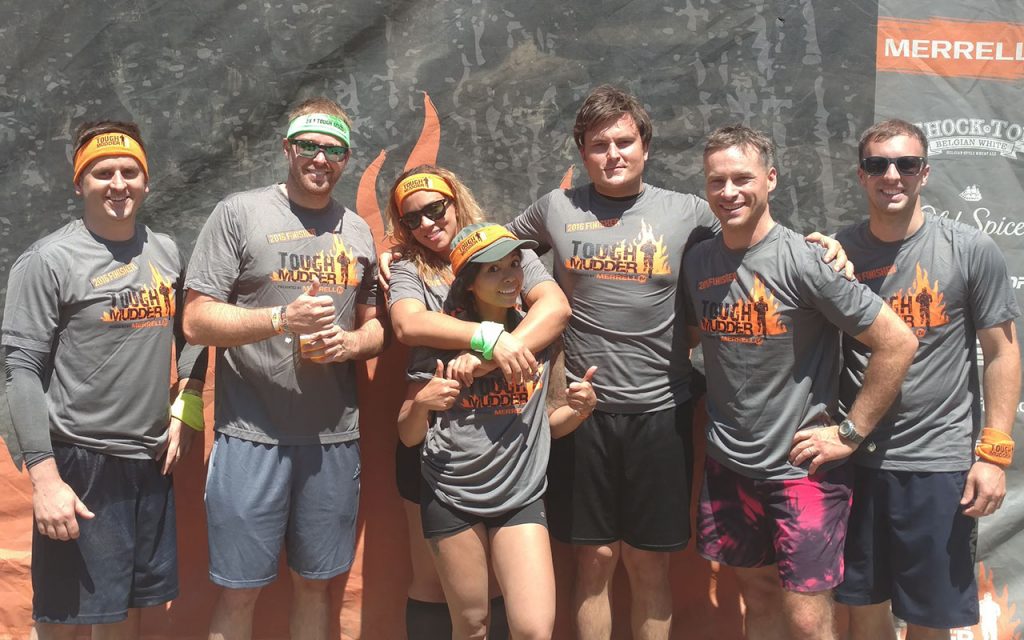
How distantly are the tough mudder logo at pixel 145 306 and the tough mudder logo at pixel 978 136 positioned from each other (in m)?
3.17

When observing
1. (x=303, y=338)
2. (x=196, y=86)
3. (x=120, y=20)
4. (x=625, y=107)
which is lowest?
(x=303, y=338)

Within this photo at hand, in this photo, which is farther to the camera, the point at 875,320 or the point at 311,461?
the point at 311,461

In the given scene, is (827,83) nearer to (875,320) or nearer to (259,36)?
(875,320)

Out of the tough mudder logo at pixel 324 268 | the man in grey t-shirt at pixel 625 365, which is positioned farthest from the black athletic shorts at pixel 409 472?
the tough mudder logo at pixel 324 268

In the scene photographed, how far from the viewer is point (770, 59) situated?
12.5 ft

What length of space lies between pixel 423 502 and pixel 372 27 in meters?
2.08

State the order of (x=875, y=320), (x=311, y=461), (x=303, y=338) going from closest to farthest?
1. (x=875, y=320)
2. (x=303, y=338)
3. (x=311, y=461)

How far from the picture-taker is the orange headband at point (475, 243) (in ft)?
9.54

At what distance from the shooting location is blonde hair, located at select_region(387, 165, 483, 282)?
3223 mm

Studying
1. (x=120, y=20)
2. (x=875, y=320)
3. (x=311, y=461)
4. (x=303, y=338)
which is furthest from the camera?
(x=120, y=20)

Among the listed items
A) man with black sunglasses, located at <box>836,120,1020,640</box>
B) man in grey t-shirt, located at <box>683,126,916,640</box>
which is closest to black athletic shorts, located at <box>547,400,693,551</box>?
man in grey t-shirt, located at <box>683,126,916,640</box>

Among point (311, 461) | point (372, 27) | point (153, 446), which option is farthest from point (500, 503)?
point (372, 27)

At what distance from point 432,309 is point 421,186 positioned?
0.45m

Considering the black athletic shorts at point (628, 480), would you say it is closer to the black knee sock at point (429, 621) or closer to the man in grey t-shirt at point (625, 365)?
the man in grey t-shirt at point (625, 365)
